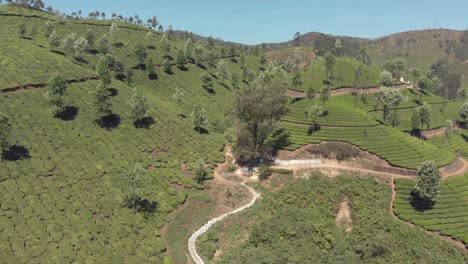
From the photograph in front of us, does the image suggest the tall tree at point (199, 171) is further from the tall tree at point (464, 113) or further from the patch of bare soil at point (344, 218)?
the tall tree at point (464, 113)

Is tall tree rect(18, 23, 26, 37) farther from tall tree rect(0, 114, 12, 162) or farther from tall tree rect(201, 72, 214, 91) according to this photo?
tall tree rect(0, 114, 12, 162)

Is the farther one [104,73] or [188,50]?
[188,50]


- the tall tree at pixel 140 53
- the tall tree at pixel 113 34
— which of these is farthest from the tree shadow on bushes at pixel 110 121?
the tall tree at pixel 113 34

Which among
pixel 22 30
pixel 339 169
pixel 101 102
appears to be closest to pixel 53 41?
pixel 22 30

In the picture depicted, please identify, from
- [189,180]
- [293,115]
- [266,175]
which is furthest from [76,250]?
[293,115]

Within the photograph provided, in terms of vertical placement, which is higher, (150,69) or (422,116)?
(150,69)

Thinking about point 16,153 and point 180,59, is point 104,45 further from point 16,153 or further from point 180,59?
point 16,153
